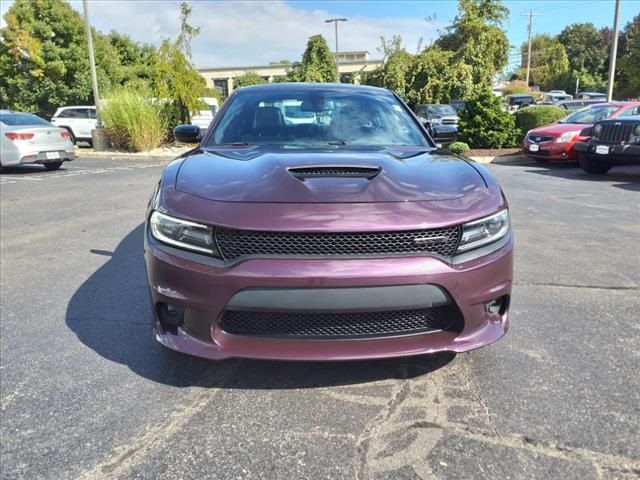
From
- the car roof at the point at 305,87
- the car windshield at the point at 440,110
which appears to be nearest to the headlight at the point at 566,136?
the car roof at the point at 305,87

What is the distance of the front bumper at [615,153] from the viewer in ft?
30.9

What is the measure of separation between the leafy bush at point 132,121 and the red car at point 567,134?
38.6 feet

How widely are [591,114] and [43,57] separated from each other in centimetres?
2444

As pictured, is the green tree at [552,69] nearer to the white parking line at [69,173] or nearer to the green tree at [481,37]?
the green tree at [481,37]

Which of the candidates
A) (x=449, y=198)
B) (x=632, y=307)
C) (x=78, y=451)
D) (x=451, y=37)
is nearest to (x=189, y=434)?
(x=78, y=451)

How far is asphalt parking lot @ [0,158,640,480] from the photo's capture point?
2.00 meters

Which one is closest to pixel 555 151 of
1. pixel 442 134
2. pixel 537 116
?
pixel 537 116

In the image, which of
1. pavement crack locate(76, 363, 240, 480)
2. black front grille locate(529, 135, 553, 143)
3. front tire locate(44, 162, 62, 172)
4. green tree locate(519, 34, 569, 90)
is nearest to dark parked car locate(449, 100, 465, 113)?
black front grille locate(529, 135, 553, 143)

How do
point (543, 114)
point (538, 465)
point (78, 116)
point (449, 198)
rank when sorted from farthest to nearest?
1. point (78, 116)
2. point (543, 114)
3. point (449, 198)
4. point (538, 465)

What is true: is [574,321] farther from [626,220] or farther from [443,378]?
[626,220]

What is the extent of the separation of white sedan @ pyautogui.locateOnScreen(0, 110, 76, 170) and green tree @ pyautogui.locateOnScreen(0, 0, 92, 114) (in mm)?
15621

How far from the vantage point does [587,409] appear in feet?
7.64

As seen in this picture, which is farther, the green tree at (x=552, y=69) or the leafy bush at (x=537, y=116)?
the green tree at (x=552, y=69)

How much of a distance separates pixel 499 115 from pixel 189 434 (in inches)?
605
